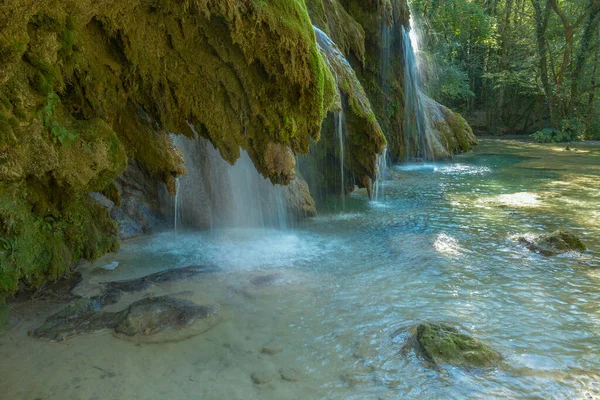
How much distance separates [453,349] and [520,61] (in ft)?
121

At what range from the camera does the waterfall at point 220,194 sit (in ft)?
29.8

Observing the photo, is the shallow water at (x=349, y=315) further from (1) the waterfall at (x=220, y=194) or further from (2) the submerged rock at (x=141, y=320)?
(1) the waterfall at (x=220, y=194)

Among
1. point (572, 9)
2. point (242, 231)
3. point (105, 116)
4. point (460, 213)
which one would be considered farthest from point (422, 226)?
point (572, 9)

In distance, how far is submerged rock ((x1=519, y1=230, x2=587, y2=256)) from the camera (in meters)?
7.18

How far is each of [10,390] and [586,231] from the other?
9.39m

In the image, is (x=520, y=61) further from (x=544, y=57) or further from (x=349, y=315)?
(x=349, y=315)

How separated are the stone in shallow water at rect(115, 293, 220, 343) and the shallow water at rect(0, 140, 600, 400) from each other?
13cm

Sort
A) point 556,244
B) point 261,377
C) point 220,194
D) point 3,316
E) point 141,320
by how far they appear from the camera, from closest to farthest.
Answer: point 261,377 < point 3,316 < point 141,320 < point 556,244 < point 220,194

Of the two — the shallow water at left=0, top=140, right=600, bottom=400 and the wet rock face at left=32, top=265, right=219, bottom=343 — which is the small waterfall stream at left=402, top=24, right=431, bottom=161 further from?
the wet rock face at left=32, top=265, right=219, bottom=343

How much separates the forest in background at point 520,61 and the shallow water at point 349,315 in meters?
21.0

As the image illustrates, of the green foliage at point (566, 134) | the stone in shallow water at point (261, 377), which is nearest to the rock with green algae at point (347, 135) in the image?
the stone in shallow water at point (261, 377)

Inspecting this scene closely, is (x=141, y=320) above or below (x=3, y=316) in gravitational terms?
below

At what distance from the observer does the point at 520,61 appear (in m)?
34.8

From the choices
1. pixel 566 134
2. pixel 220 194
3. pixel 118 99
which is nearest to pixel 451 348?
pixel 118 99
